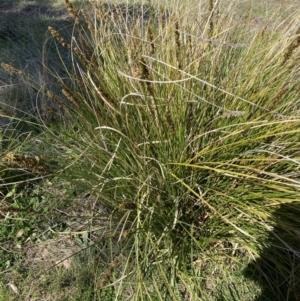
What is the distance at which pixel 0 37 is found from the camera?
3.79 m

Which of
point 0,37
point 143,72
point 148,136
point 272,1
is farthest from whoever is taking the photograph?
point 272,1

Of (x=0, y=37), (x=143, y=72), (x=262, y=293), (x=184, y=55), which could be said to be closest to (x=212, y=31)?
(x=184, y=55)

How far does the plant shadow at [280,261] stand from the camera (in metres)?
1.66

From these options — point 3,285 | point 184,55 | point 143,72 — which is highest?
point 143,72

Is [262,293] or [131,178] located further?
[262,293]

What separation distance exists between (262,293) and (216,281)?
22cm

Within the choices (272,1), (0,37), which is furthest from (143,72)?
(272,1)

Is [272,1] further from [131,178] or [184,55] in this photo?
[131,178]

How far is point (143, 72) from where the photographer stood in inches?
51.8

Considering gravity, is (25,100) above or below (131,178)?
below

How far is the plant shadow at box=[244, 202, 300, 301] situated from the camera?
5.43 feet

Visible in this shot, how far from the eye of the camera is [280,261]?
180cm

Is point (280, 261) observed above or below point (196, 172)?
below

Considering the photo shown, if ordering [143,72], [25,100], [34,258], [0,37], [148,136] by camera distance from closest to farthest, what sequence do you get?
[143,72], [148,136], [34,258], [25,100], [0,37]
